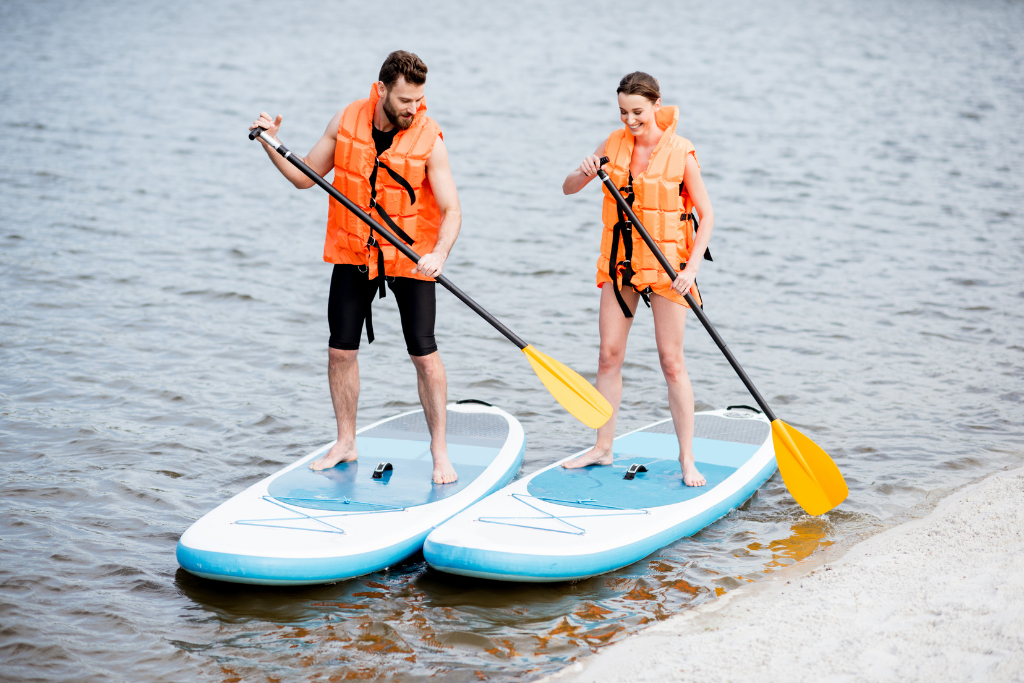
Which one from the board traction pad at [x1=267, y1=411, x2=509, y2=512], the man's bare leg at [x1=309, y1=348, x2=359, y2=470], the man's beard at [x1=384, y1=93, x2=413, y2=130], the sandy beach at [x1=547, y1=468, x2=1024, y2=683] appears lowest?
the sandy beach at [x1=547, y1=468, x2=1024, y2=683]

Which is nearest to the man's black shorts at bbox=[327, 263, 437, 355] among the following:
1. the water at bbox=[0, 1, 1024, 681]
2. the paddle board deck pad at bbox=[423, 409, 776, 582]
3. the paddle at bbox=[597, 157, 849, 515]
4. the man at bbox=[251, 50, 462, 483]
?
the man at bbox=[251, 50, 462, 483]

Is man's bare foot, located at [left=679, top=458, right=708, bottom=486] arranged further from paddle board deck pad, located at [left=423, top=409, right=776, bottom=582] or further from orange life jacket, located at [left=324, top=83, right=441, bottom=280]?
orange life jacket, located at [left=324, top=83, right=441, bottom=280]

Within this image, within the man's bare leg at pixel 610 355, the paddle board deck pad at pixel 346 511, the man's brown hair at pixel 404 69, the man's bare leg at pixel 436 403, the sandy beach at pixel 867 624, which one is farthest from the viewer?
the man's bare leg at pixel 610 355

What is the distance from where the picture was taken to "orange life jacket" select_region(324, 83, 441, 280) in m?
4.43

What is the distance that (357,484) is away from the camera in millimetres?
4613

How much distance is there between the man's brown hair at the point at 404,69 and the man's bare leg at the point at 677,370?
1510 millimetres

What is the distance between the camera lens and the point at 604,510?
4445 millimetres

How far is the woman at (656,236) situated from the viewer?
15.1 ft

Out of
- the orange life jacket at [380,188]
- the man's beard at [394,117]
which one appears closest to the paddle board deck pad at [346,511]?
the orange life jacket at [380,188]

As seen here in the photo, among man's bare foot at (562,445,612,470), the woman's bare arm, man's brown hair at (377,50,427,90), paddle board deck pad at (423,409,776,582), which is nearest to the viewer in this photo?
paddle board deck pad at (423,409,776,582)

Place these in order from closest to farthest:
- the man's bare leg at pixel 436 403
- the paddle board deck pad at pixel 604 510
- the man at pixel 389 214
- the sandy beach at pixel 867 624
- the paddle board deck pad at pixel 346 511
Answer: the sandy beach at pixel 867 624 < the paddle board deck pad at pixel 346 511 < the paddle board deck pad at pixel 604 510 < the man at pixel 389 214 < the man's bare leg at pixel 436 403

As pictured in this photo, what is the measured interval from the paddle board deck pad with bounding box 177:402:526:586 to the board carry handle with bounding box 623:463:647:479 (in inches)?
24.1

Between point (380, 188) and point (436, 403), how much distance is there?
1.05 metres

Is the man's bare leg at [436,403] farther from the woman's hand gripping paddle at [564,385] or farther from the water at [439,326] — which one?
the water at [439,326]
